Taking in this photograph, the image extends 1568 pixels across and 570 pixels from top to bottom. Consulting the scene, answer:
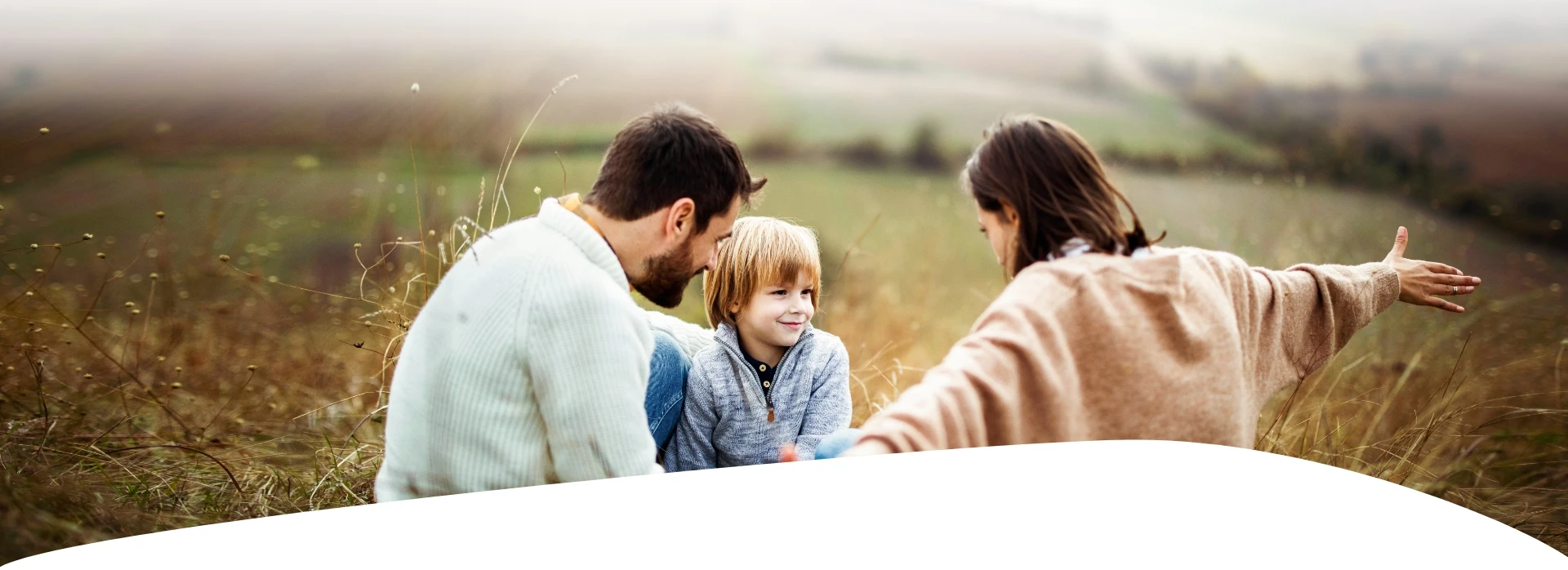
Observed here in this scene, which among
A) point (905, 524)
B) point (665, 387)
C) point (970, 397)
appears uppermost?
point (970, 397)

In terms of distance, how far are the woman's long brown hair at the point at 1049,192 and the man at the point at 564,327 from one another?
16.2 inches

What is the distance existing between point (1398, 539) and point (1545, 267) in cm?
67

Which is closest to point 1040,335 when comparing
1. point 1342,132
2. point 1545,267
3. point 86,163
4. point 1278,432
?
point 1278,432

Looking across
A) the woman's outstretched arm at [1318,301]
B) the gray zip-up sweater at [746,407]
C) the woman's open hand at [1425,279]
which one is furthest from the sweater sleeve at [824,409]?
the woman's open hand at [1425,279]

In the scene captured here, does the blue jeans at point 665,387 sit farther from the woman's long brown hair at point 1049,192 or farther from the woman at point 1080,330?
the woman's long brown hair at point 1049,192

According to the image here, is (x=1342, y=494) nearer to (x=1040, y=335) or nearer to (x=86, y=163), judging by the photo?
(x=1040, y=335)

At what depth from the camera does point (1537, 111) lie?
216 centimetres

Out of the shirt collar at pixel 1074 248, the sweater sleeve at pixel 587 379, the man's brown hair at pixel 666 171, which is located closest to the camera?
the sweater sleeve at pixel 587 379

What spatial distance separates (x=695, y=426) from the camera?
200cm

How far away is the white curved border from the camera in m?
1.71

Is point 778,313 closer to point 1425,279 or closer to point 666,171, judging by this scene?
point 666,171

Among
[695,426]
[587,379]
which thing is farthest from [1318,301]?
[587,379]

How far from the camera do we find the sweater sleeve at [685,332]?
206cm

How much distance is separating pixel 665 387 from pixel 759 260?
279 mm
